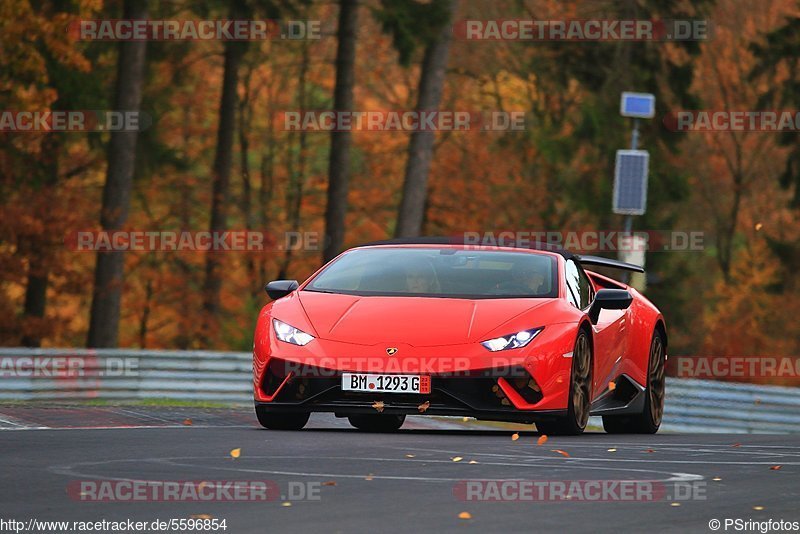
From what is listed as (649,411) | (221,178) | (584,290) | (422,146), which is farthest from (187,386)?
(221,178)

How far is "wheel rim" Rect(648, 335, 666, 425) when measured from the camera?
15.1 metres

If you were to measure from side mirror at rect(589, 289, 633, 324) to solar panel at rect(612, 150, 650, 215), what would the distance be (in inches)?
392

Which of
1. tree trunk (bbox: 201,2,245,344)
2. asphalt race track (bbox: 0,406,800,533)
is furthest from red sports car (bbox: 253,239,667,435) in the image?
tree trunk (bbox: 201,2,245,344)

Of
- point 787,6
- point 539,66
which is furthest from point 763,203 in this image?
point 539,66

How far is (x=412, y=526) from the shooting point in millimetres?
6887

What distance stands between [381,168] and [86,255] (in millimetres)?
9632

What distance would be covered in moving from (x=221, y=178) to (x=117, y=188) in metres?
12.2

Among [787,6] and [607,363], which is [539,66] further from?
[607,363]

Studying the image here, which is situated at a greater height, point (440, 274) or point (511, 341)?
point (440, 274)

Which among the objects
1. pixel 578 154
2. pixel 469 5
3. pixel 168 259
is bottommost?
pixel 168 259

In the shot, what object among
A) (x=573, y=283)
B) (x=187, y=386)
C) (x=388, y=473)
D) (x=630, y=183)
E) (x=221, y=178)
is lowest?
(x=187, y=386)

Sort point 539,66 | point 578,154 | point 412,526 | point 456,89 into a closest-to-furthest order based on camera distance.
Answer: point 412,526, point 539,66, point 578,154, point 456,89

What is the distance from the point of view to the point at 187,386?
20.2 m

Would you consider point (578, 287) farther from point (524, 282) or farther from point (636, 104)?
point (636, 104)
